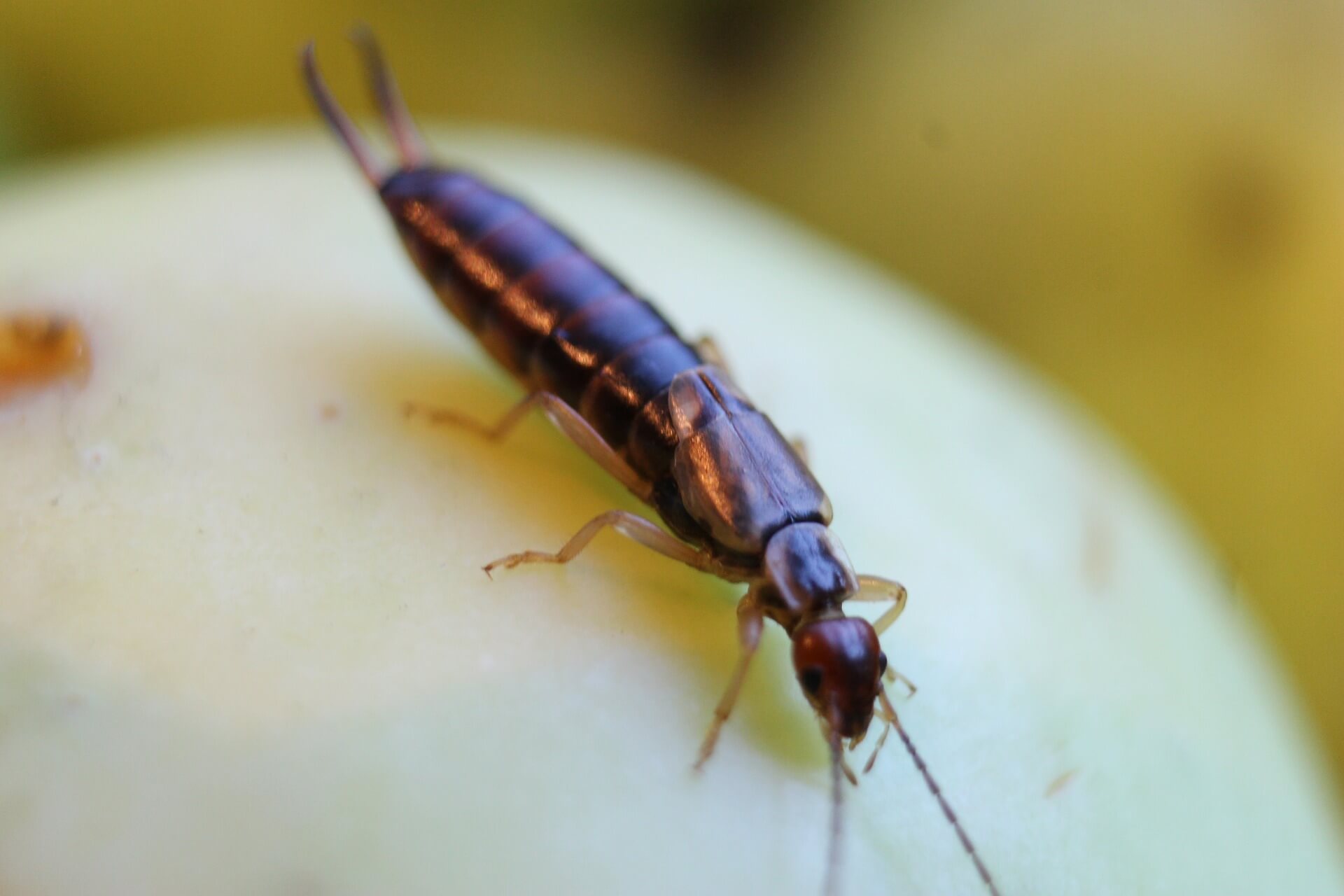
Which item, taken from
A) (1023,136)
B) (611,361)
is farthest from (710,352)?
(1023,136)

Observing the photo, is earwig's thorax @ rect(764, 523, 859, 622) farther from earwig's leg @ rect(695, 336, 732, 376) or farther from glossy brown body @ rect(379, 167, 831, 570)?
earwig's leg @ rect(695, 336, 732, 376)

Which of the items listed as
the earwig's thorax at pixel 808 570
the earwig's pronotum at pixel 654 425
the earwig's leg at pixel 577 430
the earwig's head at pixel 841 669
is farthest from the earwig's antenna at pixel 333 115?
the earwig's head at pixel 841 669

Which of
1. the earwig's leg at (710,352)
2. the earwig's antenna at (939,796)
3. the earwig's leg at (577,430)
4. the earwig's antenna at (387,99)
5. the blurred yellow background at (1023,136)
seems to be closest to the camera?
the earwig's antenna at (939,796)

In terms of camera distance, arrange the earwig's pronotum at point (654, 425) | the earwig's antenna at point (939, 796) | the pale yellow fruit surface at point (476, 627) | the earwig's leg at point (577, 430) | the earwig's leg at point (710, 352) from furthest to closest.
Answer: the earwig's leg at point (710, 352), the earwig's leg at point (577, 430), the earwig's pronotum at point (654, 425), the earwig's antenna at point (939, 796), the pale yellow fruit surface at point (476, 627)

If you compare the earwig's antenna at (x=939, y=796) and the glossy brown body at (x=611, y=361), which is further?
→ the glossy brown body at (x=611, y=361)

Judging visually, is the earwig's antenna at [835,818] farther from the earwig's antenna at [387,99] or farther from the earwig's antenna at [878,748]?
the earwig's antenna at [387,99]

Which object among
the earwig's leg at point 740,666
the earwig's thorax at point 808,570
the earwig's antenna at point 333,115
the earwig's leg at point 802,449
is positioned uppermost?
the earwig's antenna at point 333,115

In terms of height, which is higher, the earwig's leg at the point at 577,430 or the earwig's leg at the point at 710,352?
the earwig's leg at the point at 710,352

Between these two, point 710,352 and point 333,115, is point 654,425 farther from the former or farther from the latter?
point 333,115

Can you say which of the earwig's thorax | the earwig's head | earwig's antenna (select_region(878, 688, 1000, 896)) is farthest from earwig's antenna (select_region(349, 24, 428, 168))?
earwig's antenna (select_region(878, 688, 1000, 896))
